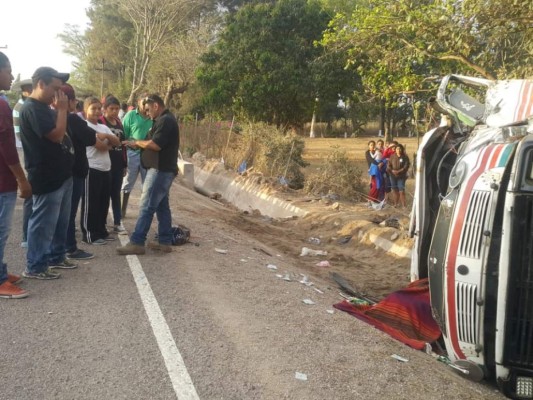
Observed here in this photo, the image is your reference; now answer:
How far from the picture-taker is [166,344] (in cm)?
416

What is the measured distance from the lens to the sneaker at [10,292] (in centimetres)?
491

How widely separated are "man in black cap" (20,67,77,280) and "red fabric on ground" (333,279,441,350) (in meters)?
3.01

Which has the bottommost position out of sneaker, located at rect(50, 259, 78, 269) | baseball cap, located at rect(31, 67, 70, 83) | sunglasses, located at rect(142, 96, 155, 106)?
sneaker, located at rect(50, 259, 78, 269)

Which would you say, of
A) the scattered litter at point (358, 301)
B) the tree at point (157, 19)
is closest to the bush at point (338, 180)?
the scattered litter at point (358, 301)

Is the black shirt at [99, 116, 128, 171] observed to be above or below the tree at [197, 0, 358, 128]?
below

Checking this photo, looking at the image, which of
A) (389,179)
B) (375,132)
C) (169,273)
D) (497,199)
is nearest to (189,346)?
(169,273)

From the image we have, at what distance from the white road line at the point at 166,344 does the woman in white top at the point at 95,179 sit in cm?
154

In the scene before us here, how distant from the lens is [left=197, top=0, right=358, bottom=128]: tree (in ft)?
90.9

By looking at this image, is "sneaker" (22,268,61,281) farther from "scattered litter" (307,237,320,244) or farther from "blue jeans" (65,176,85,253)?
"scattered litter" (307,237,320,244)

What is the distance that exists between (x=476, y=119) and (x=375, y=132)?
60104 mm

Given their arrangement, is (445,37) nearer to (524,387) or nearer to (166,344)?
(524,387)

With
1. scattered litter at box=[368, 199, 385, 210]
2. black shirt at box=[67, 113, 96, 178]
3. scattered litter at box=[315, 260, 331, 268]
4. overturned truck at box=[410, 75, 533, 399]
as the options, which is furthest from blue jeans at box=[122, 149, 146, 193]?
scattered litter at box=[368, 199, 385, 210]

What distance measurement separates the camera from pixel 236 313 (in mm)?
4906

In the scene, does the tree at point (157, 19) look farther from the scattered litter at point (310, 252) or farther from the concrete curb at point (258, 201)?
the scattered litter at point (310, 252)
